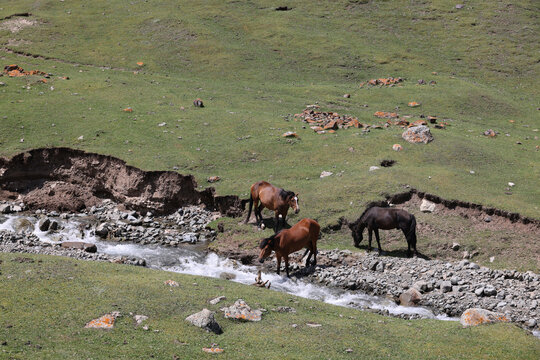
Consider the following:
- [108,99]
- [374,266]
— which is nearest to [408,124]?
[374,266]

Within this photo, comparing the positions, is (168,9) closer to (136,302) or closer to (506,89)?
(506,89)

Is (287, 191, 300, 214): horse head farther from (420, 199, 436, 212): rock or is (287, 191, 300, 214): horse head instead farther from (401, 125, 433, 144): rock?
(401, 125, 433, 144): rock

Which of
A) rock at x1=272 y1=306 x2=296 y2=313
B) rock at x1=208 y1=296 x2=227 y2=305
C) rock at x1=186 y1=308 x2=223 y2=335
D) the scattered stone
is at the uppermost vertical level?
rock at x1=186 y1=308 x2=223 y2=335

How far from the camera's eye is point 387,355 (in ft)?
40.1

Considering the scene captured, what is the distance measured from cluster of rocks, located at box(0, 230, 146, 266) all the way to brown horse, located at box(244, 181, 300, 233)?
5295mm

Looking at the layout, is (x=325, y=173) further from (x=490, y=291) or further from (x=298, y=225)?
(x=490, y=291)

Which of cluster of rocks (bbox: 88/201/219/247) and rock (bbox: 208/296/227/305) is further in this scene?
cluster of rocks (bbox: 88/201/219/247)

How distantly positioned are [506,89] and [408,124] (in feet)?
54.8

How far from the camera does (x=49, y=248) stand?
20734 millimetres

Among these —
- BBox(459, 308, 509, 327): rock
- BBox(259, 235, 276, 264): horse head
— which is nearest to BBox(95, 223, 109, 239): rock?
BBox(259, 235, 276, 264): horse head

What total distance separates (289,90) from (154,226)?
1939cm

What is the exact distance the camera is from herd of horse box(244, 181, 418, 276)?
60.9ft

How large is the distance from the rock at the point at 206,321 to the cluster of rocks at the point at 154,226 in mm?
10283

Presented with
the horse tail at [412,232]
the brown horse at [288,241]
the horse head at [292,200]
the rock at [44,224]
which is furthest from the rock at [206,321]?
the rock at [44,224]
